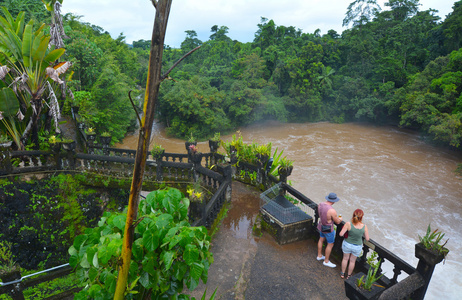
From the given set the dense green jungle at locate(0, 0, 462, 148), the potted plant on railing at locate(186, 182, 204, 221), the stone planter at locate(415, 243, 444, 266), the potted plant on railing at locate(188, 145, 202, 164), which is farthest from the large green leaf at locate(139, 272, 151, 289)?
the dense green jungle at locate(0, 0, 462, 148)

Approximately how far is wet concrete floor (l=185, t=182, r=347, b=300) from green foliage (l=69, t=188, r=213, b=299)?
2644mm

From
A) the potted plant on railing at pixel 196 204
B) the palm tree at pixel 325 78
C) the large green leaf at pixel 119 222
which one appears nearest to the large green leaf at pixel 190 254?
the large green leaf at pixel 119 222

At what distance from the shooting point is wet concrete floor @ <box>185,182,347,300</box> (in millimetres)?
4582

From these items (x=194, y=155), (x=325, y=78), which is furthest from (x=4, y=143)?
Answer: (x=325, y=78)

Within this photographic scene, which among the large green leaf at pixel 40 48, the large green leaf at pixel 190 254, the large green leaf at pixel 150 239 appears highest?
the large green leaf at pixel 40 48

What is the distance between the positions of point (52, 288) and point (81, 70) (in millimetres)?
13162

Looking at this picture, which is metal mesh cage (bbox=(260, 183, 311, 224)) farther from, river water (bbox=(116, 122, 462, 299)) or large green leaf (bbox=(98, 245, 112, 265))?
river water (bbox=(116, 122, 462, 299))

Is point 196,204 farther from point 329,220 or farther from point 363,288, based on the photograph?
point 363,288

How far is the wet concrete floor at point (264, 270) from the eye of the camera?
4.58 metres

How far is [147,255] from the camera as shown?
1.84 m

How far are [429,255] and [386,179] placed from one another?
1595 cm

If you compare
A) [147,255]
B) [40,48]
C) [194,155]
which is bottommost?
[194,155]

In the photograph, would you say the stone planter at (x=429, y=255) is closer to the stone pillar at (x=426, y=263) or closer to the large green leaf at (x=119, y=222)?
the stone pillar at (x=426, y=263)

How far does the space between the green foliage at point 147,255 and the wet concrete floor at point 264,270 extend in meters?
2.64
